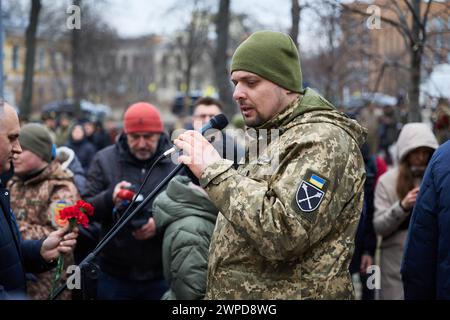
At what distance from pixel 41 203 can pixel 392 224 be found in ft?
8.90

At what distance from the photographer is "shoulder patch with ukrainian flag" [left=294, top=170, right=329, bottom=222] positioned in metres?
2.40

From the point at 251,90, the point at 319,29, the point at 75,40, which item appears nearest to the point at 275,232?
the point at 251,90

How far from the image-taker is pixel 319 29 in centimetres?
1152

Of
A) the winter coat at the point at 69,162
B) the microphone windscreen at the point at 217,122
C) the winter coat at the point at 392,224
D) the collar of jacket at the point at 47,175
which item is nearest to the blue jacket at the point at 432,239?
the microphone windscreen at the point at 217,122

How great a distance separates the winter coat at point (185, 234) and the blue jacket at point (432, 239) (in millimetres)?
1208

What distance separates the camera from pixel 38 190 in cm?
445

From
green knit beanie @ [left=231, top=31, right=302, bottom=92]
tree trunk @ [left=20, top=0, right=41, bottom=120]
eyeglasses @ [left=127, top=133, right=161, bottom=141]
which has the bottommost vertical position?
eyeglasses @ [left=127, top=133, right=161, bottom=141]

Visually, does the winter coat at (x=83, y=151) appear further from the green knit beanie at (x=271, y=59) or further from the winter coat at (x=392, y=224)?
the green knit beanie at (x=271, y=59)

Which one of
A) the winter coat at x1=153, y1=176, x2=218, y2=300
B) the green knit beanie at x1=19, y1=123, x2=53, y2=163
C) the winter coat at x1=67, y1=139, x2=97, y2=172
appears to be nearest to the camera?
the winter coat at x1=153, y1=176, x2=218, y2=300

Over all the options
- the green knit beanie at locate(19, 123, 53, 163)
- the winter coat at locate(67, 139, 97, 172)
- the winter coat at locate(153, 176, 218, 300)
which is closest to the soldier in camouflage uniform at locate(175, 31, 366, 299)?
Result: the winter coat at locate(153, 176, 218, 300)

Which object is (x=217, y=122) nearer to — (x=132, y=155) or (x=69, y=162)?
(x=132, y=155)

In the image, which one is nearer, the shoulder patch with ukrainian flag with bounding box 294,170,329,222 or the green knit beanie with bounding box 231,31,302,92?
the shoulder patch with ukrainian flag with bounding box 294,170,329,222

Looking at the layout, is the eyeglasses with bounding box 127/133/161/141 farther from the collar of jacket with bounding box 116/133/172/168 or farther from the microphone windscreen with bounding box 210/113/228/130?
the microphone windscreen with bounding box 210/113/228/130

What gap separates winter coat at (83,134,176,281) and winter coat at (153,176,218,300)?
0.41 m
